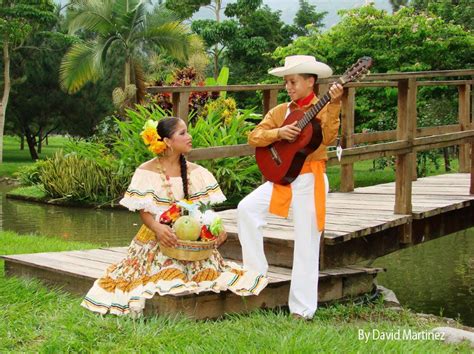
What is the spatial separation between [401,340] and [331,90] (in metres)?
1.61

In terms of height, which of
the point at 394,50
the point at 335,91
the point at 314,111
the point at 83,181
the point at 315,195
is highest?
the point at 394,50

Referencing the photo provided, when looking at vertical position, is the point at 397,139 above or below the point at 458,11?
below

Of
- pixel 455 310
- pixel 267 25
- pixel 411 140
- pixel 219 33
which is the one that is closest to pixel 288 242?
pixel 411 140

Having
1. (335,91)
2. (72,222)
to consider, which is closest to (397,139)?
(335,91)

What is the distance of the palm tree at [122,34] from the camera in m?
26.7

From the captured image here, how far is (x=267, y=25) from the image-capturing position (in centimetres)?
3775

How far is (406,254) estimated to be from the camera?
10.6m

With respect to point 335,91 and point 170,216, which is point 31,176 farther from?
point 335,91

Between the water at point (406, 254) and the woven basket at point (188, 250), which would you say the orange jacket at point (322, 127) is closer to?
the woven basket at point (188, 250)

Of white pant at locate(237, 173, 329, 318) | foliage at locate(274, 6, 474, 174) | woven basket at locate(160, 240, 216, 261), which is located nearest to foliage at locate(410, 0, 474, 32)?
foliage at locate(274, 6, 474, 174)

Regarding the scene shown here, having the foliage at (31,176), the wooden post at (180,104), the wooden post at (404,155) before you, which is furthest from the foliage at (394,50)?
the wooden post at (180,104)

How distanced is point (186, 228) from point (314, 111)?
1.13m

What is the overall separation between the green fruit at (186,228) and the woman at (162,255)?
0.04 meters

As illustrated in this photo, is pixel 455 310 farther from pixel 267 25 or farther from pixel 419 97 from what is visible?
pixel 267 25
